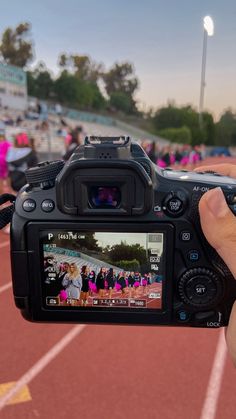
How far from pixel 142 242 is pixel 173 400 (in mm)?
1774

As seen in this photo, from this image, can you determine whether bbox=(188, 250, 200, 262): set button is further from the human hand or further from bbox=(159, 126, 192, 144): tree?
bbox=(159, 126, 192, 144): tree

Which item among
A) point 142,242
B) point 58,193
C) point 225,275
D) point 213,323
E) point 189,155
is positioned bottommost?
point 189,155

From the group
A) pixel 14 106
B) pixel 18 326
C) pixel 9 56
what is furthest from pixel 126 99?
pixel 18 326

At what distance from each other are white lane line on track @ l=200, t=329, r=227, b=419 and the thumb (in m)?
1.70

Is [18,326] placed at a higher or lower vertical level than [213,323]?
lower

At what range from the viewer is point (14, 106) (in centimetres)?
2473

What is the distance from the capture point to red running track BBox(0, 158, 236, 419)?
7.95 feet

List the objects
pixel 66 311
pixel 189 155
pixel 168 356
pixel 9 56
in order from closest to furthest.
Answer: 1. pixel 66 311
2. pixel 168 356
3. pixel 189 155
4. pixel 9 56

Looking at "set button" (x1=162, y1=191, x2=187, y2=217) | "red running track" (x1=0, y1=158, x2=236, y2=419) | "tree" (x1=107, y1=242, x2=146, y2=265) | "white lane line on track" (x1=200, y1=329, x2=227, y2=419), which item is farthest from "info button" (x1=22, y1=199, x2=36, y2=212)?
"white lane line on track" (x1=200, y1=329, x2=227, y2=419)

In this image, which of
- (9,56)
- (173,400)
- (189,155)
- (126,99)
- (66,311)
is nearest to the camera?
(66,311)

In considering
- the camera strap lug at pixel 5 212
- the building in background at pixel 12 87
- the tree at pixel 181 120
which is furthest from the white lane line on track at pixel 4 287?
the tree at pixel 181 120

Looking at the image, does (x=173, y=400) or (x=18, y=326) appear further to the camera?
(x=18, y=326)

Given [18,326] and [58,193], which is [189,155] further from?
[58,193]

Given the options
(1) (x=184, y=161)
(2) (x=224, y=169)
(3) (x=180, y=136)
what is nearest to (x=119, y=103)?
(3) (x=180, y=136)
